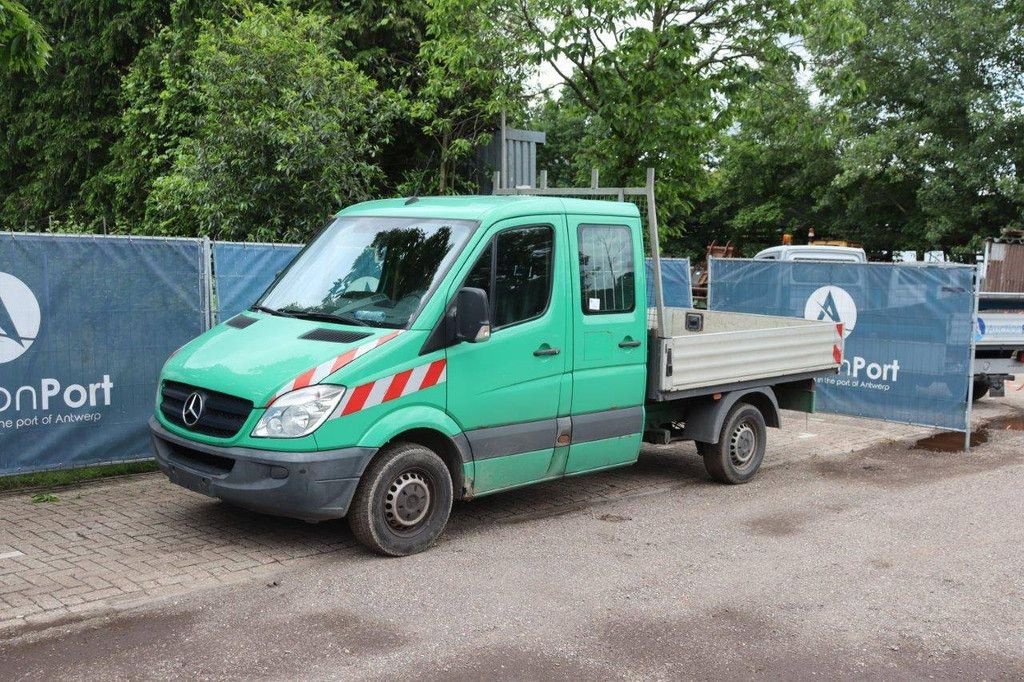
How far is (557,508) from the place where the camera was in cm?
786

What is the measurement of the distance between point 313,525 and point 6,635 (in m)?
2.33

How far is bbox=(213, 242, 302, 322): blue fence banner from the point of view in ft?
29.1

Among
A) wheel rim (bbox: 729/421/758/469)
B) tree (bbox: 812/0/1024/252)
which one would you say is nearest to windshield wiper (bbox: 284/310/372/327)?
wheel rim (bbox: 729/421/758/469)

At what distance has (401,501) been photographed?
6414 millimetres

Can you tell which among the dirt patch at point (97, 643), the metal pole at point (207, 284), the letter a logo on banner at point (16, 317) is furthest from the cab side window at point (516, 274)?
the letter a logo on banner at point (16, 317)

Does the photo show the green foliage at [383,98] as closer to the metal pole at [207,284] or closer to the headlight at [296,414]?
the metal pole at [207,284]

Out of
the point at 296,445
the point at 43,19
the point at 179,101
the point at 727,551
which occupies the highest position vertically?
the point at 43,19

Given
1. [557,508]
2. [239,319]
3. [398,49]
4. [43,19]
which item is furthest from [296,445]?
[43,19]

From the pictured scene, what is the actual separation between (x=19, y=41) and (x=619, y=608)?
6.30 metres

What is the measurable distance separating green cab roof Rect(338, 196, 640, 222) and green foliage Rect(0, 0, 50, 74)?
284 centimetres

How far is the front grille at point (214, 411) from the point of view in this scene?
614 cm

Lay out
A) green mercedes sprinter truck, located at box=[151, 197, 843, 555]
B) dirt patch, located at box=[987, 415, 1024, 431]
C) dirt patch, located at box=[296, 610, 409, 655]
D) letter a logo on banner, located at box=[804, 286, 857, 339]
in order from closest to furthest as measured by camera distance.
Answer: dirt patch, located at box=[296, 610, 409, 655]
green mercedes sprinter truck, located at box=[151, 197, 843, 555]
letter a logo on banner, located at box=[804, 286, 857, 339]
dirt patch, located at box=[987, 415, 1024, 431]

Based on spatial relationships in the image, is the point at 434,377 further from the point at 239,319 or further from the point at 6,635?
the point at 6,635

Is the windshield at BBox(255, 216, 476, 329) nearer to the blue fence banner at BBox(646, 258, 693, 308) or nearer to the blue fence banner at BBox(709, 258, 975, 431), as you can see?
the blue fence banner at BBox(709, 258, 975, 431)
